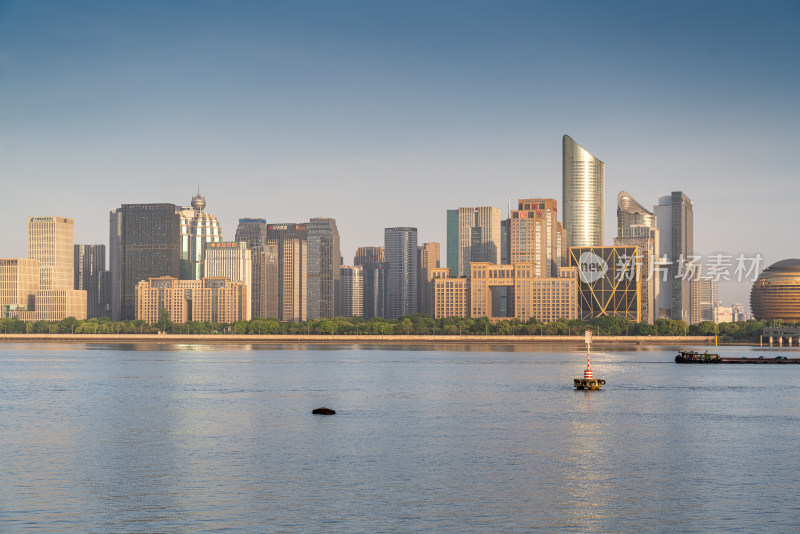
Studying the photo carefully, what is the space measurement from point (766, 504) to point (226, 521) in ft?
87.7

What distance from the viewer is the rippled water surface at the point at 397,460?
44.1m

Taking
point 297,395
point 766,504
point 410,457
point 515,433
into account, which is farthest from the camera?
point 297,395

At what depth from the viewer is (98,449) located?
64000 mm

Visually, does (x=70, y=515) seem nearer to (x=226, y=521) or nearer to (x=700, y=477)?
(x=226, y=521)

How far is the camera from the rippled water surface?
145 ft

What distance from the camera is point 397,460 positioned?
59.9 meters

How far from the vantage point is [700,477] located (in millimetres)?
54781

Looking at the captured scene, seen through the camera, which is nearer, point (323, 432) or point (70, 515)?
point (70, 515)

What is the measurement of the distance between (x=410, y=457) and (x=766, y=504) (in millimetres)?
22459

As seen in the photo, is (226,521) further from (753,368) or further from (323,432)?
(753,368)

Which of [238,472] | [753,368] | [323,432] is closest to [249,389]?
[323,432]

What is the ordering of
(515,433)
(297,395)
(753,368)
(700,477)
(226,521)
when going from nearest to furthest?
1. (226,521)
2. (700,477)
3. (515,433)
4. (297,395)
5. (753,368)

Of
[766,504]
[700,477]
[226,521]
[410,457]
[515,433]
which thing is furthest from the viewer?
[515,433]

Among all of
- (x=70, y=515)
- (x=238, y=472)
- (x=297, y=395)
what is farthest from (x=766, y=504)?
(x=297, y=395)
